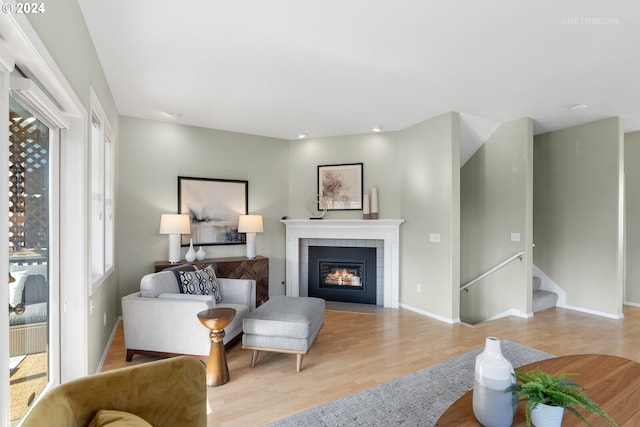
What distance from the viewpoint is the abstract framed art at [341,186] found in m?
4.89

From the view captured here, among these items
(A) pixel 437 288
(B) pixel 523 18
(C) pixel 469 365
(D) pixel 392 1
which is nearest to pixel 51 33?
(D) pixel 392 1

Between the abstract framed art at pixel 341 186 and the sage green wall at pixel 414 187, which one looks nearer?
the sage green wall at pixel 414 187

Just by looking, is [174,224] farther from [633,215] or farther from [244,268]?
[633,215]

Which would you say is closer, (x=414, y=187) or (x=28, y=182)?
(x=28, y=182)

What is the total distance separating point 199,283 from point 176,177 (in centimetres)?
180

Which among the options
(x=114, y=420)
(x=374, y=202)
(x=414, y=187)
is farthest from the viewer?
(x=374, y=202)

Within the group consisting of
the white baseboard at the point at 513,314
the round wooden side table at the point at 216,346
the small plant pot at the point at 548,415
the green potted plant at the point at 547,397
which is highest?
the green potted plant at the point at 547,397

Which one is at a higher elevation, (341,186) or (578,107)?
(578,107)

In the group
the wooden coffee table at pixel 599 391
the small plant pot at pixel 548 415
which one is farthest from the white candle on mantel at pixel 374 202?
the small plant pot at pixel 548 415

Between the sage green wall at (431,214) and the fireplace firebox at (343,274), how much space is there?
0.48 m

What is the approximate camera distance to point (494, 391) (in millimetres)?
1273

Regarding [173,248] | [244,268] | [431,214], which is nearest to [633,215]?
[431,214]

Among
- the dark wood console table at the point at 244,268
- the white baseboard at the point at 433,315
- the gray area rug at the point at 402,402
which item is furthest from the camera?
the dark wood console table at the point at 244,268

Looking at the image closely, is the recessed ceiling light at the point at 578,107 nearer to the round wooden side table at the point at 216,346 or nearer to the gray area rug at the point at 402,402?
the gray area rug at the point at 402,402
